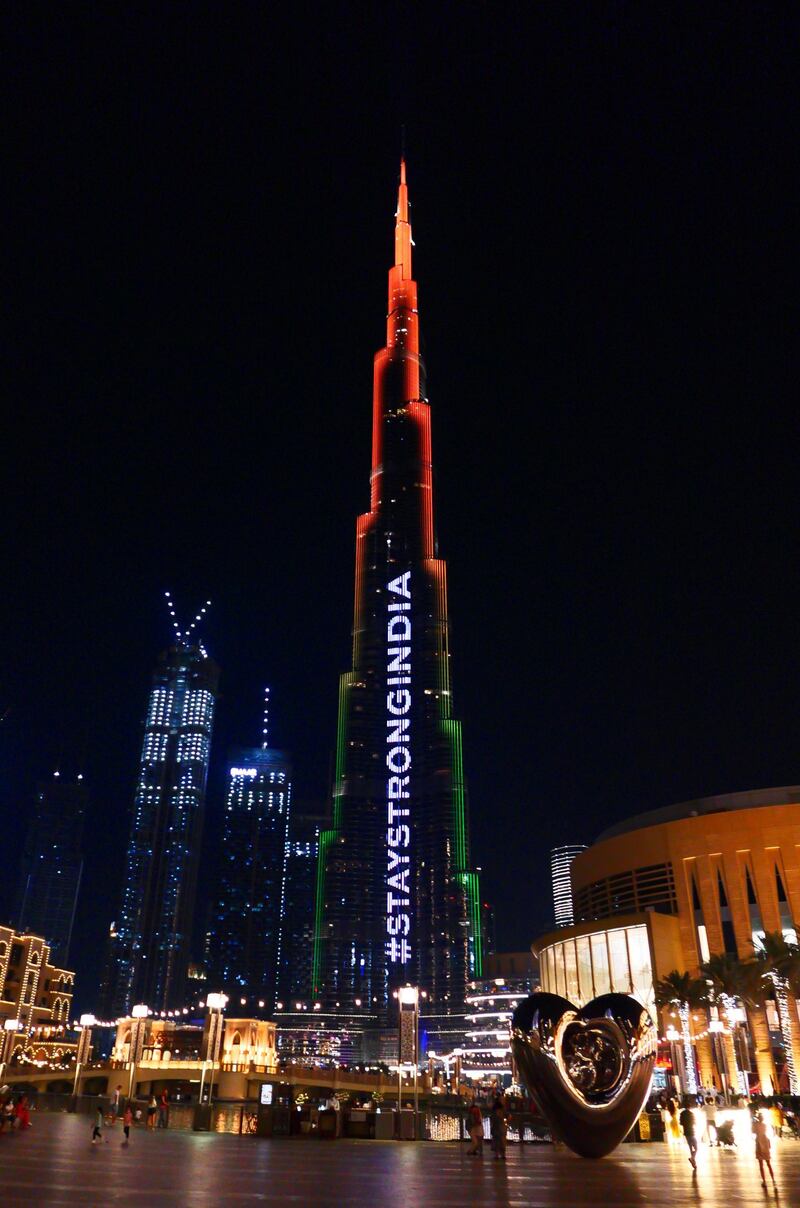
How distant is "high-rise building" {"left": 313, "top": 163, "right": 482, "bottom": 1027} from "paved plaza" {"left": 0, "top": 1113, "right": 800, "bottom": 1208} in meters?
133

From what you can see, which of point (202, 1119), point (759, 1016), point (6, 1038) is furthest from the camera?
point (6, 1038)

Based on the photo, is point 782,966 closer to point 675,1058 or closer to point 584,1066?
point 675,1058

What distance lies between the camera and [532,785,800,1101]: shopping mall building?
70.1 metres

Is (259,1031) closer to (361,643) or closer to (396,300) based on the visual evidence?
(361,643)

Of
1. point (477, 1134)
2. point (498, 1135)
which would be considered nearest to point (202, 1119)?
point (477, 1134)

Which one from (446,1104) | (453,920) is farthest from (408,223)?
(446,1104)

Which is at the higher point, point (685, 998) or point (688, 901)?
point (688, 901)

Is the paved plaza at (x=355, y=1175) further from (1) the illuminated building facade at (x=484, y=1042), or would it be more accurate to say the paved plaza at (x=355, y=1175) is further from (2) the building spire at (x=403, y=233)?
(2) the building spire at (x=403, y=233)

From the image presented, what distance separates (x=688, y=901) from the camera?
73500 mm

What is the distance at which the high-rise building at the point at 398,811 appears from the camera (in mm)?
164875

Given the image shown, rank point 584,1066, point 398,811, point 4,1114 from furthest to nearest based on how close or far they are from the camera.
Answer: point 398,811 < point 4,1114 < point 584,1066

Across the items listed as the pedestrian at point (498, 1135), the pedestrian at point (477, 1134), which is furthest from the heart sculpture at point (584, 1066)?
the pedestrian at point (477, 1134)

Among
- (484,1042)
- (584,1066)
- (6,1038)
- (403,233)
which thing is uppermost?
(403,233)

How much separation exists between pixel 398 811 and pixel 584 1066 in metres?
140
